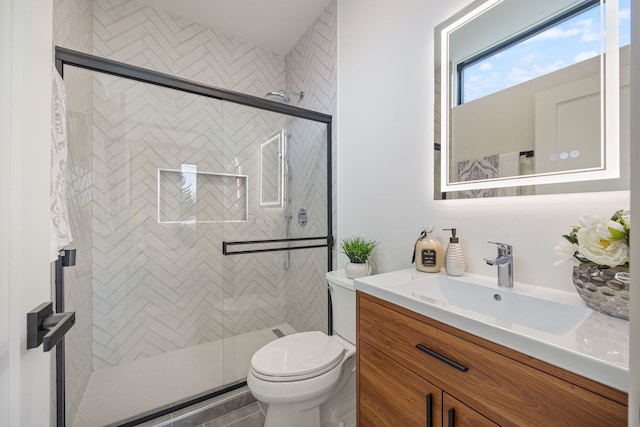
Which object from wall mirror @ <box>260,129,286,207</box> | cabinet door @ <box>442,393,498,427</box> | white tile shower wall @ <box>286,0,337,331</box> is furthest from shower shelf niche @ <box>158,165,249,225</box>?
cabinet door @ <box>442,393,498,427</box>

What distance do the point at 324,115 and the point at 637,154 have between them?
6.25 feet

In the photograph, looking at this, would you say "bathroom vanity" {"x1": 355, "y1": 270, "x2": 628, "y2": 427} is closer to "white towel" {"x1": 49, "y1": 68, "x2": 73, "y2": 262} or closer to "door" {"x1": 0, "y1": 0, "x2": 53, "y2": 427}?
"door" {"x1": 0, "y1": 0, "x2": 53, "y2": 427}

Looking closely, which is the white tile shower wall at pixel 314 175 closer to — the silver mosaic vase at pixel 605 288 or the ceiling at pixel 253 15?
the ceiling at pixel 253 15

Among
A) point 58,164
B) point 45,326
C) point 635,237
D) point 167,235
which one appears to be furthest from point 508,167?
point 167,235

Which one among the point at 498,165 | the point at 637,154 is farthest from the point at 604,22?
the point at 637,154

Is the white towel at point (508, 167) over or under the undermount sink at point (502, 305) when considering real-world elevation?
over

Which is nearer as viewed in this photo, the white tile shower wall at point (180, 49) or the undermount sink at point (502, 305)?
the undermount sink at point (502, 305)

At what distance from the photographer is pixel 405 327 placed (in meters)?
0.90

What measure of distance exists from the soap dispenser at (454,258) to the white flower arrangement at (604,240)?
413mm

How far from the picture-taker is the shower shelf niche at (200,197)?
211 centimetres

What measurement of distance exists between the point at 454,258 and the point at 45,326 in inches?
49.7

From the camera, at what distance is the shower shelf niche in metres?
2.11

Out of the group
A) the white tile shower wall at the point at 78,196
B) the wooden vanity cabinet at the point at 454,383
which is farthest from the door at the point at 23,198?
the white tile shower wall at the point at 78,196

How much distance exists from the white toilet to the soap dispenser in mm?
469
